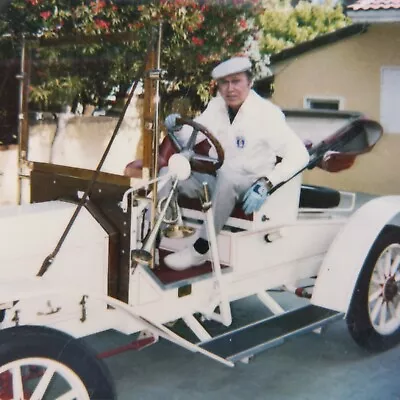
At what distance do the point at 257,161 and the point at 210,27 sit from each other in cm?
278

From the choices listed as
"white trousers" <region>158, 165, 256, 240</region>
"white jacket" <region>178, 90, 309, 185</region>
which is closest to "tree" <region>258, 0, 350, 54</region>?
"white jacket" <region>178, 90, 309, 185</region>

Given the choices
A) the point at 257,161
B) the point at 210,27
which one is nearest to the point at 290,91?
the point at 210,27

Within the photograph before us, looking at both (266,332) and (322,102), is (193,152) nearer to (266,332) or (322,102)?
(266,332)

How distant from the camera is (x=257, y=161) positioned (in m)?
3.52

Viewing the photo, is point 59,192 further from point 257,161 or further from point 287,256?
point 287,256

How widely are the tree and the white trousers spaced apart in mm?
3327

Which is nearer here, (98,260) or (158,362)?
(98,260)

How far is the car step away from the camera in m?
2.92

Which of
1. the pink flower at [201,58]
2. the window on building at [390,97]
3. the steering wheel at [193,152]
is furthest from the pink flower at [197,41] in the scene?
the window on building at [390,97]

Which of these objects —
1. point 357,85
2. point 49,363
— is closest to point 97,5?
point 357,85

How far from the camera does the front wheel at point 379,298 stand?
12.1 feet

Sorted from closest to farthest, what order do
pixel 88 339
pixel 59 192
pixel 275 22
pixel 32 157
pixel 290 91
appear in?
pixel 59 192, pixel 32 157, pixel 88 339, pixel 275 22, pixel 290 91

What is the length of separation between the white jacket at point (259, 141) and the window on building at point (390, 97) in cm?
480

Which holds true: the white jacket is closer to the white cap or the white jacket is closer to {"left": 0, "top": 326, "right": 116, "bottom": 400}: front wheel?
the white cap
